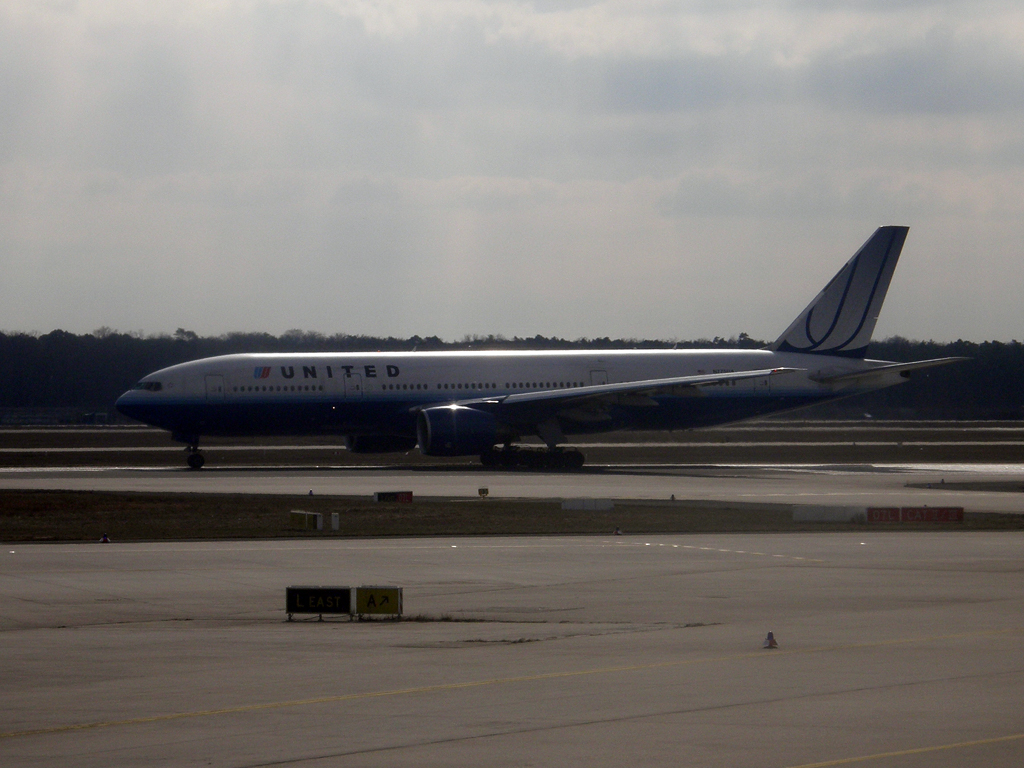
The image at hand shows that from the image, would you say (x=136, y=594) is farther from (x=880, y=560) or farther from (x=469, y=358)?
(x=469, y=358)

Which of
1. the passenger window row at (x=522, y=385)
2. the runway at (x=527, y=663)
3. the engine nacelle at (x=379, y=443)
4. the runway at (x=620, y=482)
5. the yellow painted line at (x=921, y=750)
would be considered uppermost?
the passenger window row at (x=522, y=385)

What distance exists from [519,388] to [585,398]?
14.1ft

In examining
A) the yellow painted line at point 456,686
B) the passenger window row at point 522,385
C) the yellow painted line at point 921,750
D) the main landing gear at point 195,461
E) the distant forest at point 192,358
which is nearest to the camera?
the yellow painted line at point 921,750

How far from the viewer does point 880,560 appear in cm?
2406

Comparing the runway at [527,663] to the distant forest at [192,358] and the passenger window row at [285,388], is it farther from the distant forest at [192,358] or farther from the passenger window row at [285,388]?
the distant forest at [192,358]

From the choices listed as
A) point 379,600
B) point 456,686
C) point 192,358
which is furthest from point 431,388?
point 192,358

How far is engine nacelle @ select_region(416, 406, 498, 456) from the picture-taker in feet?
171

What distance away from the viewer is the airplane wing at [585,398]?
53.7 meters

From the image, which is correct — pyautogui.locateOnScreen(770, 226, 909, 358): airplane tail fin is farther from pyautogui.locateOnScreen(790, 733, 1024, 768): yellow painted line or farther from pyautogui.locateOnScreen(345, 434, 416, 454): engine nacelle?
pyautogui.locateOnScreen(790, 733, 1024, 768): yellow painted line

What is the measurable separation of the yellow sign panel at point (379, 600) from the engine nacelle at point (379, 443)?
40.0 metres

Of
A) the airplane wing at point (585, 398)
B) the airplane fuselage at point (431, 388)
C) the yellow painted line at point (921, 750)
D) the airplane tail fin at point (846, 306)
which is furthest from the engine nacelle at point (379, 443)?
the yellow painted line at point (921, 750)

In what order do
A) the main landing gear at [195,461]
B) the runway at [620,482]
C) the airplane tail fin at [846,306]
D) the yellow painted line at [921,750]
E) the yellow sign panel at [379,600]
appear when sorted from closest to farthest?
the yellow painted line at [921,750]
the yellow sign panel at [379,600]
the runway at [620,482]
the main landing gear at [195,461]
the airplane tail fin at [846,306]

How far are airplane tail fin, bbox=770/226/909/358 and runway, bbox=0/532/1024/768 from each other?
1443 inches

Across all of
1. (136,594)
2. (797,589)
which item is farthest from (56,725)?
(797,589)
